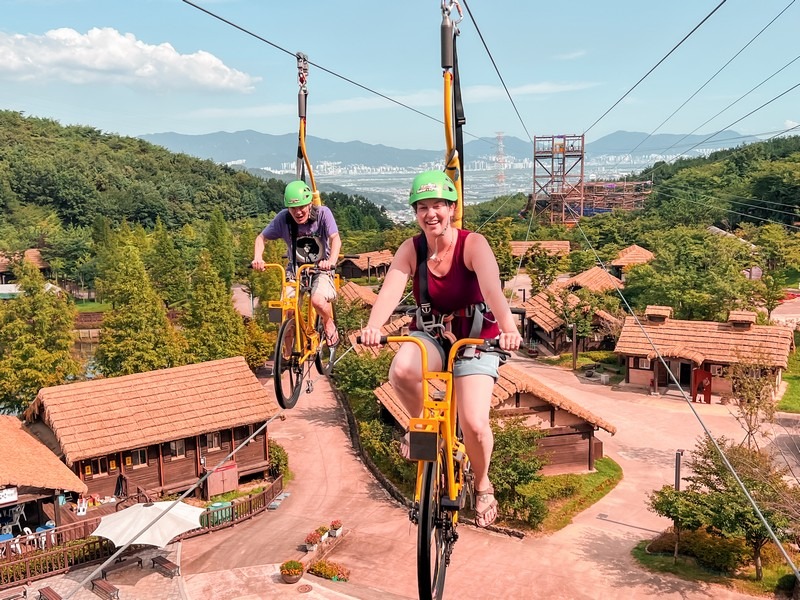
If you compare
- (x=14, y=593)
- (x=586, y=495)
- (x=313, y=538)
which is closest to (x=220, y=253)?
(x=313, y=538)

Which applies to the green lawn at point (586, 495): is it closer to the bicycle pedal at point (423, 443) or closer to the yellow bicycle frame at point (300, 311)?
the yellow bicycle frame at point (300, 311)

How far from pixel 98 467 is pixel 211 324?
867 cm

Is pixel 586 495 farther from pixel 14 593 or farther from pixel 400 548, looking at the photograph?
pixel 14 593

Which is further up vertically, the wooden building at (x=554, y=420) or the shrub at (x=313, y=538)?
the wooden building at (x=554, y=420)

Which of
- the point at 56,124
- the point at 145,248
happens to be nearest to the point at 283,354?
the point at 145,248

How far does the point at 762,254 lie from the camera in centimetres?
4266

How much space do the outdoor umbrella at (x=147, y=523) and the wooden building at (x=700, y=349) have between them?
18.4 metres

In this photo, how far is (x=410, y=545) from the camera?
56.5 ft

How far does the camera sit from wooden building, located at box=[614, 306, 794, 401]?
2789 cm

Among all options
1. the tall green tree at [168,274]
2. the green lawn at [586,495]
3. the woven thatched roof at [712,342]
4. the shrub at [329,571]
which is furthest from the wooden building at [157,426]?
the tall green tree at [168,274]

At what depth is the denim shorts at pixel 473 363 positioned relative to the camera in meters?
4.57

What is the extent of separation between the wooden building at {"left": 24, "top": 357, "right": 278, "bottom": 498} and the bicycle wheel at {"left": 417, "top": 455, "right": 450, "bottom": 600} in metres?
16.7

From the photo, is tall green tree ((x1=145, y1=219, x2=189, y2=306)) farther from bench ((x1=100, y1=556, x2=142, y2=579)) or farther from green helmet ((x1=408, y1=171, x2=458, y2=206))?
green helmet ((x1=408, y1=171, x2=458, y2=206))

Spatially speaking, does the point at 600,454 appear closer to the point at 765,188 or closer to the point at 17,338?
the point at 17,338
